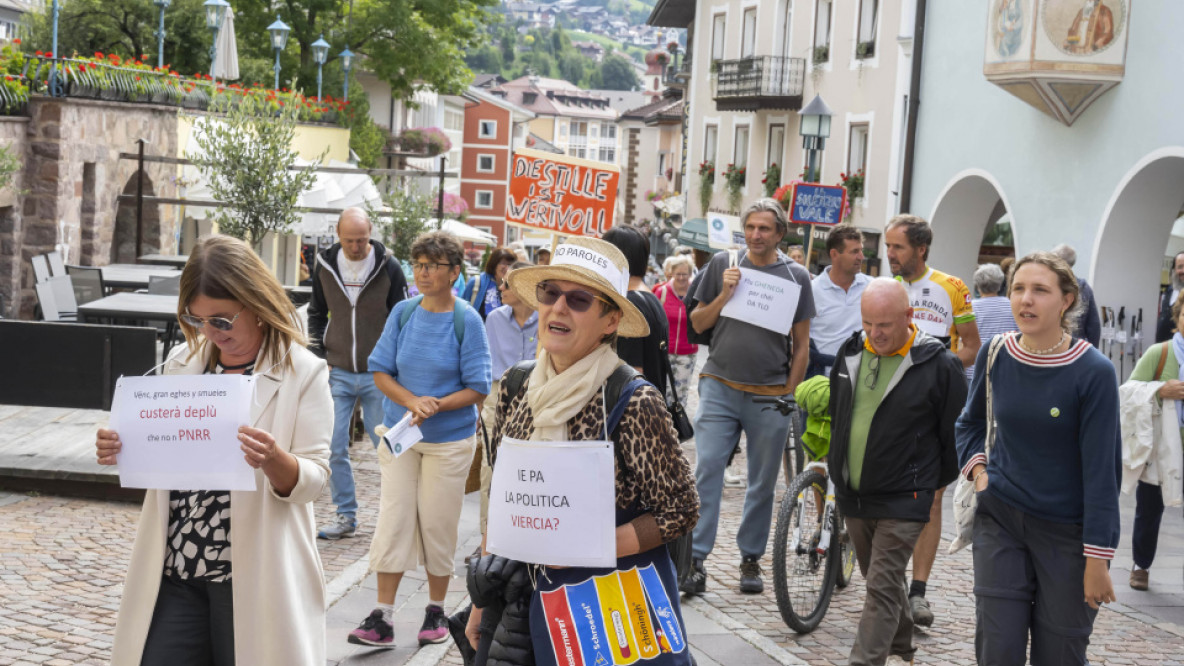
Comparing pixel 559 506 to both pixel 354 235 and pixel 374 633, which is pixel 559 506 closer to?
pixel 374 633

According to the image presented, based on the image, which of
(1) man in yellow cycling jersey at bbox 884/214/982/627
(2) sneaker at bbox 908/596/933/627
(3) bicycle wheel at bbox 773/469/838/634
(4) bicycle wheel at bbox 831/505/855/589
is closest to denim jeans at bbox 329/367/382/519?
(3) bicycle wheel at bbox 773/469/838/634

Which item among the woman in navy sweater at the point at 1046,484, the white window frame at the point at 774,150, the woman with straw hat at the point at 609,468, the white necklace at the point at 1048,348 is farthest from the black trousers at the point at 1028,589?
the white window frame at the point at 774,150

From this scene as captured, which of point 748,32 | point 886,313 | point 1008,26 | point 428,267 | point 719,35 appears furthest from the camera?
point 719,35

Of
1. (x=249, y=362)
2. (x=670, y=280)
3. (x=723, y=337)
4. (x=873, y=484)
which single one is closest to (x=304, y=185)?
(x=670, y=280)

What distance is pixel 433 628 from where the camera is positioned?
664 cm

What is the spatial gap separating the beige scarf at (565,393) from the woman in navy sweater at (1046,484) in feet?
6.11

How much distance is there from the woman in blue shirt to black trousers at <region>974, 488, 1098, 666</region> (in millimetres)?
2609

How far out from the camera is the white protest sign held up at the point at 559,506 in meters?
3.63

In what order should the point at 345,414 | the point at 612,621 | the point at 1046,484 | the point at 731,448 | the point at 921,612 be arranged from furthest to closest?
the point at 345,414, the point at 731,448, the point at 921,612, the point at 1046,484, the point at 612,621

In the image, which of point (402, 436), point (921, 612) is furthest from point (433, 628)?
point (921, 612)

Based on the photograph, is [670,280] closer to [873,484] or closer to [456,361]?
[456,361]

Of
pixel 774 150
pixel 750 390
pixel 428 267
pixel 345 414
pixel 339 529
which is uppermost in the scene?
pixel 774 150

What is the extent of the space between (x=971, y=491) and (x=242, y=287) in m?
3.02

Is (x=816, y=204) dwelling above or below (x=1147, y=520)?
above
